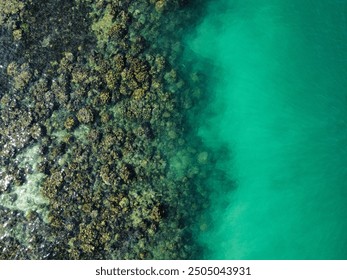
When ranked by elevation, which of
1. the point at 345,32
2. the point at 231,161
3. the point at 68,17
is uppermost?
the point at 68,17

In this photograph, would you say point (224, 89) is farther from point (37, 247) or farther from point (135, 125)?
point (37, 247)

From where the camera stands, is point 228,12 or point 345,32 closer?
point 345,32

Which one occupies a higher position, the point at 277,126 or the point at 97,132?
the point at 277,126

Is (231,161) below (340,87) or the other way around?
below

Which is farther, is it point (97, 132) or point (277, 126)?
point (277, 126)
